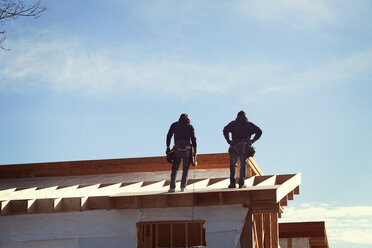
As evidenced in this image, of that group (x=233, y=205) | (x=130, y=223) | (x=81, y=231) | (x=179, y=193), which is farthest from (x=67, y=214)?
(x=233, y=205)

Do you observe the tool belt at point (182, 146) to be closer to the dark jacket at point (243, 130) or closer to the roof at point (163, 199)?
the roof at point (163, 199)

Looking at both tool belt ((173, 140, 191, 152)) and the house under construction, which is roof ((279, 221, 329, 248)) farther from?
tool belt ((173, 140, 191, 152))

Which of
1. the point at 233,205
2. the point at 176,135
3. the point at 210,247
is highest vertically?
the point at 176,135

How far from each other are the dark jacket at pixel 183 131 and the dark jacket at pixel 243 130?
1.08 metres

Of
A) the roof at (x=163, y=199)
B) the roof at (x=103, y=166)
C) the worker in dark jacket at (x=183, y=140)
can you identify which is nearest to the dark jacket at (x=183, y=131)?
the worker in dark jacket at (x=183, y=140)

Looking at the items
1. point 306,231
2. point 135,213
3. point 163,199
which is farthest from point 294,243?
point 135,213

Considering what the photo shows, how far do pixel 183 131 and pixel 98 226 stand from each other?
338cm

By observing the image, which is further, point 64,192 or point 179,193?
point 64,192

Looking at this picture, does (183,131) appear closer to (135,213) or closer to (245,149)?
(245,149)

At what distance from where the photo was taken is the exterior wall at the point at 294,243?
81.0 ft

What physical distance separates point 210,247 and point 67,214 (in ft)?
12.7

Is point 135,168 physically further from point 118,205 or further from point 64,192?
point 118,205

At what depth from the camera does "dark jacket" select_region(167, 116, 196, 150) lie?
16.4 meters

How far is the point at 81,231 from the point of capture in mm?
15688
